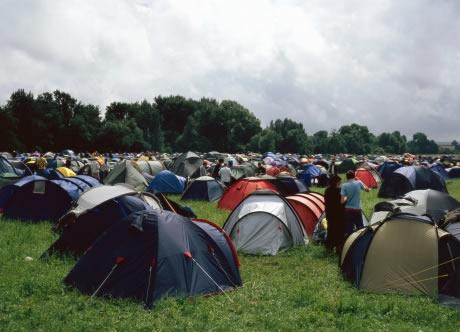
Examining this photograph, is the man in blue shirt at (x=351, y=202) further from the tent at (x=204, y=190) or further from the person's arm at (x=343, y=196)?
the tent at (x=204, y=190)

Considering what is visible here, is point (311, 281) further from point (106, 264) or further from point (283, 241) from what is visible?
point (106, 264)

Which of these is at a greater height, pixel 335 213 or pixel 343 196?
pixel 343 196

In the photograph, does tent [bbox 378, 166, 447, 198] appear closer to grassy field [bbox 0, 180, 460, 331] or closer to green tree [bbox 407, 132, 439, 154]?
grassy field [bbox 0, 180, 460, 331]

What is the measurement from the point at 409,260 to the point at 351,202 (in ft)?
10.8

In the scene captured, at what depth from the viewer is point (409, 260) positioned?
8.37 metres

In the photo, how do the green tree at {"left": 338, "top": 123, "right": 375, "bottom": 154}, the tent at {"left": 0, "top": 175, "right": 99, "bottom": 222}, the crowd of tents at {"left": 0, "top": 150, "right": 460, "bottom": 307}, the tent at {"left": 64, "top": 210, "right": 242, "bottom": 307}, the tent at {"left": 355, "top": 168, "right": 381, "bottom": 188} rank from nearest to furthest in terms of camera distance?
the tent at {"left": 64, "top": 210, "right": 242, "bottom": 307}, the crowd of tents at {"left": 0, "top": 150, "right": 460, "bottom": 307}, the tent at {"left": 0, "top": 175, "right": 99, "bottom": 222}, the tent at {"left": 355, "top": 168, "right": 381, "bottom": 188}, the green tree at {"left": 338, "top": 123, "right": 375, "bottom": 154}

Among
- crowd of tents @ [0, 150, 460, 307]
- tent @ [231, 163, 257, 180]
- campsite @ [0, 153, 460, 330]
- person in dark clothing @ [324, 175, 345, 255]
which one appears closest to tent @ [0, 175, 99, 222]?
campsite @ [0, 153, 460, 330]

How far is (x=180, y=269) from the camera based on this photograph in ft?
25.5

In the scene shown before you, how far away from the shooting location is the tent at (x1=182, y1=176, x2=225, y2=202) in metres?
21.6

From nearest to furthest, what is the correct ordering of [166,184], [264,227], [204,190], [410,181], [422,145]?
[264,227] < [204,190] < [410,181] < [166,184] < [422,145]

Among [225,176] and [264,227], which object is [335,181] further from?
[225,176]

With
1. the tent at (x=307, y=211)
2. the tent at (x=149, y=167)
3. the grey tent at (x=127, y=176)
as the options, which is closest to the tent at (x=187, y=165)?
the tent at (x=149, y=167)

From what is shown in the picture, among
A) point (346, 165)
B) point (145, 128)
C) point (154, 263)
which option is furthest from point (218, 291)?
point (145, 128)

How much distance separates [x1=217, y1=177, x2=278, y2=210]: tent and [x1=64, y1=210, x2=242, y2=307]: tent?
979 centimetres
